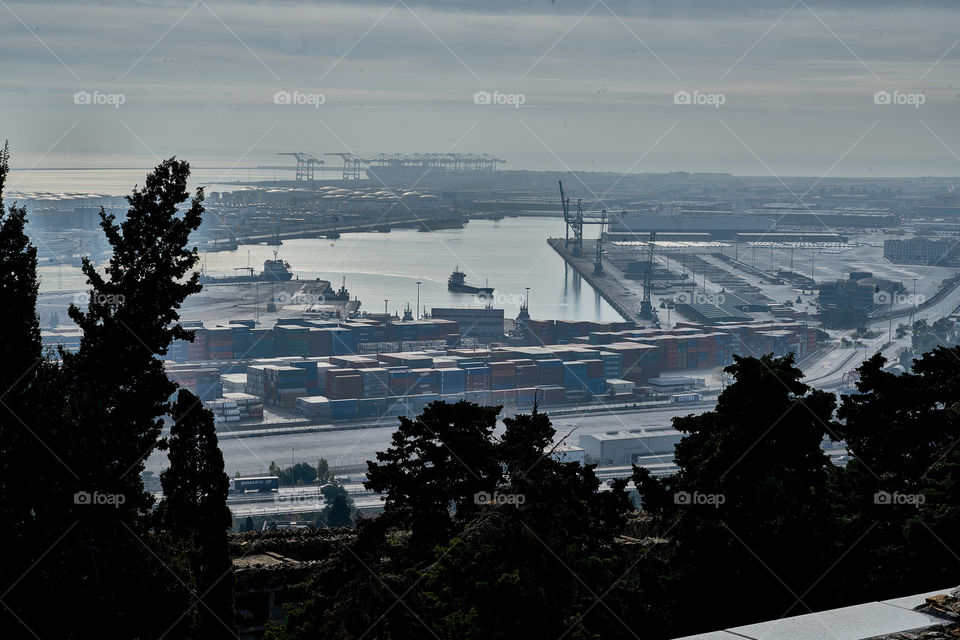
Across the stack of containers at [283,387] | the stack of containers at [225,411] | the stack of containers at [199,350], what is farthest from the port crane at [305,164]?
the stack of containers at [225,411]

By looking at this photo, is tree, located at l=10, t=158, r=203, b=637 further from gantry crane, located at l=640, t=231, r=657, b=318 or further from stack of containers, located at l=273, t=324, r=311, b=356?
gantry crane, located at l=640, t=231, r=657, b=318

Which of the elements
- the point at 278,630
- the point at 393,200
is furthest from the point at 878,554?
the point at 393,200

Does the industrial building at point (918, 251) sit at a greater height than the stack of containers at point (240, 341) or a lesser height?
greater

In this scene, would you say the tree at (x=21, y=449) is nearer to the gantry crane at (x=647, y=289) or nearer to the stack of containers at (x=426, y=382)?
the stack of containers at (x=426, y=382)

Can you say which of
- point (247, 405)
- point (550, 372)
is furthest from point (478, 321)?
point (247, 405)

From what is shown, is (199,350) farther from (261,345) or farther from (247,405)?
(247,405)

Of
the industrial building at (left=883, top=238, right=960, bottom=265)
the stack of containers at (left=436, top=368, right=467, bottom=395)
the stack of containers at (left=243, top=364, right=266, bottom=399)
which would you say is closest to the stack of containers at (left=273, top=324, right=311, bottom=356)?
the stack of containers at (left=243, top=364, right=266, bottom=399)
